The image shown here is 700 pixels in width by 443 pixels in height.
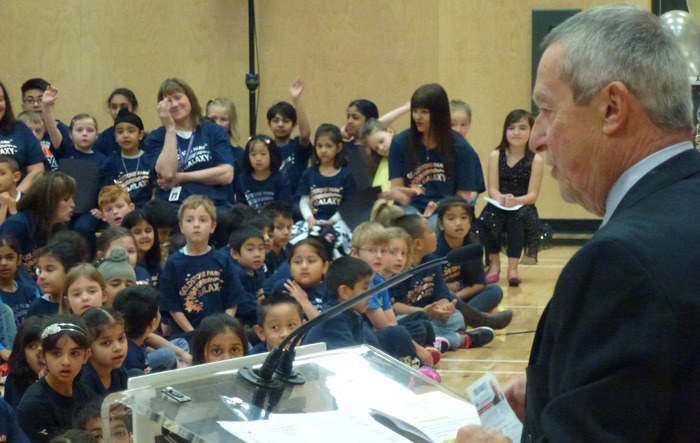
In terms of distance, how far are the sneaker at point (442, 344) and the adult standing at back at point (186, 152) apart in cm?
168

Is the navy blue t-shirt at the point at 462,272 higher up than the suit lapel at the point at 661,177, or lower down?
lower down

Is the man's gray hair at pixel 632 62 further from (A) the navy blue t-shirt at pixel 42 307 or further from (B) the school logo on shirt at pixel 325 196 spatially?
(B) the school logo on shirt at pixel 325 196

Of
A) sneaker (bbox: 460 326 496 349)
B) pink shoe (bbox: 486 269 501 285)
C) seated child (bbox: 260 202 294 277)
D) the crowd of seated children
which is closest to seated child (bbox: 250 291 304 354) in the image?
the crowd of seated children

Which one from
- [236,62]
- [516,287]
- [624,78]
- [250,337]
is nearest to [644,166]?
[624,78]

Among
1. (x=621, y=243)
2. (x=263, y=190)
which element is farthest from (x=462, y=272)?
(x=621, y=243)

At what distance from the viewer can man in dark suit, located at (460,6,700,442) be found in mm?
1141

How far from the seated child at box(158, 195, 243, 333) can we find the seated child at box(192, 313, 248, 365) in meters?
1.30

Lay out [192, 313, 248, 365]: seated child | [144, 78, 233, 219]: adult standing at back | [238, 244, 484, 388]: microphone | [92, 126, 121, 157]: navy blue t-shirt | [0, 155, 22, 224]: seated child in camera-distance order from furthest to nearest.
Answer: [92, 126, 121, 157]: navy blue t-shirt
[144, 78, 233, 219]: adult standing at back
[0, 155, 22, 224]: seated child
[192, 313, 248, 365]: seated child
[238, 244, 484, 388]: microphone

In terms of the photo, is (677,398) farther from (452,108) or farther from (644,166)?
(452,108)

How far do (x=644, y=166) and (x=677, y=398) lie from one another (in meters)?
0.28

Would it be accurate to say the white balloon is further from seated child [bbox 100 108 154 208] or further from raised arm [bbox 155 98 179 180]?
seated child [bbox 100 108 154 208]

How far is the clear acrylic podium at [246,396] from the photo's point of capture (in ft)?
5.42

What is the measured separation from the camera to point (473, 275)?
21.2ft

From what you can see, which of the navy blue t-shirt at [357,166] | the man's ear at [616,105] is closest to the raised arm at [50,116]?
the navy blue t-shirt at [357,166]
